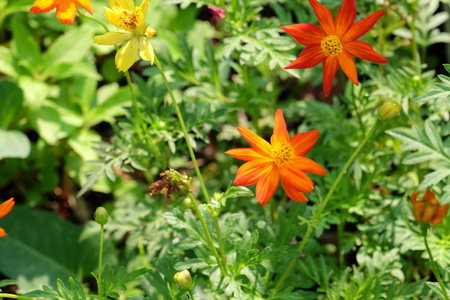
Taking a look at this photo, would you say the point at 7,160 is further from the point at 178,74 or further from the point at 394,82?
the point at 394,82

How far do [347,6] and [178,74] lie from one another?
736mm

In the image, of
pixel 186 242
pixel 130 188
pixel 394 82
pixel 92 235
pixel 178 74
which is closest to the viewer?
pixel 186 242

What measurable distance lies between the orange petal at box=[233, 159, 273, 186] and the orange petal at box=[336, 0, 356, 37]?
368mm

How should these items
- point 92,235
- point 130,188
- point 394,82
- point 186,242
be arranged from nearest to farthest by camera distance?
1. point 186,242
2. point 394,82
3. point 92,235
4. point 130,188

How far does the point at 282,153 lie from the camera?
47.2 inches

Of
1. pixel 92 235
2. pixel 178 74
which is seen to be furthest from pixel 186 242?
pixel 92 235

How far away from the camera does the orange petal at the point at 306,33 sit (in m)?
1.25

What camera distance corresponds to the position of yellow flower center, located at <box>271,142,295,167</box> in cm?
120

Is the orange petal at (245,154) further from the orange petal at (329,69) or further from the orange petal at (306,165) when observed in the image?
the orange petal at (329,69)

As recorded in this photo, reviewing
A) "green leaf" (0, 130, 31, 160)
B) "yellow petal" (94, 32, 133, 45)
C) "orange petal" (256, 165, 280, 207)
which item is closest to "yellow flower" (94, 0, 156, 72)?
"yellow petal" (94, 32, 133, 45)

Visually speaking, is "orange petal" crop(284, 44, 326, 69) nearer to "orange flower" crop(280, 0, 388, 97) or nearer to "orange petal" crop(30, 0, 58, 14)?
"orange flower" crop(280, 0, 388, 97)

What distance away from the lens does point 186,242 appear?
1.34 m

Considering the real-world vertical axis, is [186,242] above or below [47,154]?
above

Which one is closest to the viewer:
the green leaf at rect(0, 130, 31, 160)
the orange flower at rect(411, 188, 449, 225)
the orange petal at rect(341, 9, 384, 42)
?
the orange flower at rect(411, 188, 449, 225)
